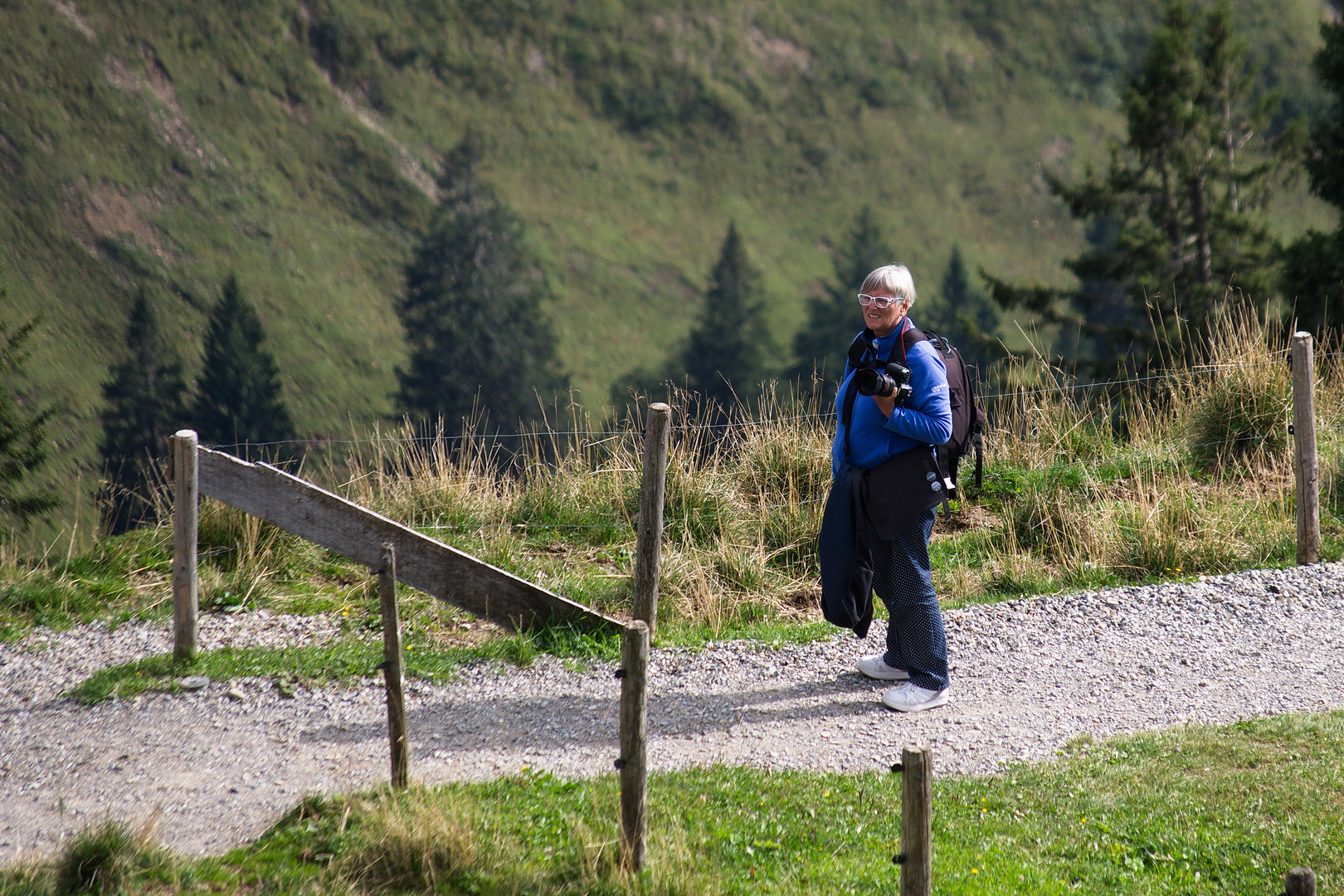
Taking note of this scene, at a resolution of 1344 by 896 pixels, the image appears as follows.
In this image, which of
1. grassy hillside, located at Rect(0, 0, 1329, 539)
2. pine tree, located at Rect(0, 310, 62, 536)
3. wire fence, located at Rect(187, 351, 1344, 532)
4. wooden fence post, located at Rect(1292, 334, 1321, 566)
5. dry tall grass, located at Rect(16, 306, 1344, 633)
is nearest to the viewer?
wooden fence post, located at Rect(1292, 334, 1321, 566)

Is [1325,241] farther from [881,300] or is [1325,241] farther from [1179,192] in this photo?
[881,300]

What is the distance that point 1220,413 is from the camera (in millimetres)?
8070

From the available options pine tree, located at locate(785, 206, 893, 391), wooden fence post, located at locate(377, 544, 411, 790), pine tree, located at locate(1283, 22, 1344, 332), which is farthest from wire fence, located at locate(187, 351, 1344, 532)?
pine tree, located at locate(785, 206, 893, 391)

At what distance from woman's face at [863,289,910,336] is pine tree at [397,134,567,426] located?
42.3m

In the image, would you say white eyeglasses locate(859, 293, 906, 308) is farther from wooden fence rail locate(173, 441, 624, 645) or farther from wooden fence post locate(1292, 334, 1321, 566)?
wooden fence post locate(1292, 334, 1321, 566)

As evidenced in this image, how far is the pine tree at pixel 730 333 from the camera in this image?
5534 cm

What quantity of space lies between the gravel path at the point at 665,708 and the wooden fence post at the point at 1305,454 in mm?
321

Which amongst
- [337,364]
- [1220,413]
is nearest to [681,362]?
[337,364]

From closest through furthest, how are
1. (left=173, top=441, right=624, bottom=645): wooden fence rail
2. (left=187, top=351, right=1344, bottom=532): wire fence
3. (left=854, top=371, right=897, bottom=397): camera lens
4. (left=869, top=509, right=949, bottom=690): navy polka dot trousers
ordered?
(left=854, top=371, right=897, bottom=397): camera lens < (left=869, top=509, right=949, bottom=690): navy polka dot trousers < (left=173, top=441, right=624, bottom=645): wooden fence rail < (left=187, top=351, right=1344, bottom=532): wire fence

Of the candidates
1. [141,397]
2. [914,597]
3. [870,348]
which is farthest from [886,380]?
[141,397]

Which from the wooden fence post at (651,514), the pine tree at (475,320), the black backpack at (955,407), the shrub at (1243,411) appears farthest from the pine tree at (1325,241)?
the pine tree at (475,320)

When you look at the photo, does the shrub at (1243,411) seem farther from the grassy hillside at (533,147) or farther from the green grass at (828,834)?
the grassy hillside at (533,147)

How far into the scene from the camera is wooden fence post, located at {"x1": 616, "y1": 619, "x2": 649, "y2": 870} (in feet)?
10.8

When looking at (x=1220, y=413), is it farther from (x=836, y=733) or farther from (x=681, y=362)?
(x=681, y=362)
